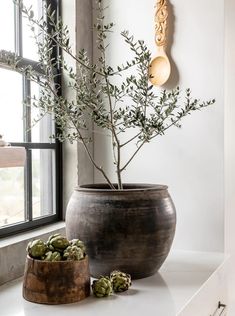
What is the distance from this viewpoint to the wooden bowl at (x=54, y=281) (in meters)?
1.17

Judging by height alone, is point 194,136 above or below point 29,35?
below

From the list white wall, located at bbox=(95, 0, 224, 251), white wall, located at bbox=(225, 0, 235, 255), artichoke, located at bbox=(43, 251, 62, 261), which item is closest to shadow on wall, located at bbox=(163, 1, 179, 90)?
white wall, located at bbox=(95, 0, 224, 251)

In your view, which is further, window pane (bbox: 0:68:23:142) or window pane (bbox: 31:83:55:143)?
window pane (bbox: 31:83:55:143)

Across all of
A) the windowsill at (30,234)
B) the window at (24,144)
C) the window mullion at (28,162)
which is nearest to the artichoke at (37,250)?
the windowsill at (30,234)

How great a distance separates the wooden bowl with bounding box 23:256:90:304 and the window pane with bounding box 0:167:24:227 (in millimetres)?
417

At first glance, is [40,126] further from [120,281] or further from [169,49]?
[120,281]

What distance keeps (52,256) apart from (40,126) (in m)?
0.77

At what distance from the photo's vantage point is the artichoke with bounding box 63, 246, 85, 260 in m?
1.20

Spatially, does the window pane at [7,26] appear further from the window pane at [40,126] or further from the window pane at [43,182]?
the window pane at [43,182]

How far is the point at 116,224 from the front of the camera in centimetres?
134

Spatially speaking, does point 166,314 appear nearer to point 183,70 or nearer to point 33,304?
point 33,304

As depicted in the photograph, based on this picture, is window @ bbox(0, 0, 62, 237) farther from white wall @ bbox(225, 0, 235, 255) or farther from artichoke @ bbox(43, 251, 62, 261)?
white wall @ bbox(225, 0, 235, 255)

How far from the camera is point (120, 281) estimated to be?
128cm

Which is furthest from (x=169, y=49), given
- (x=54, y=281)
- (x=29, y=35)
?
(x=54, y=281)
